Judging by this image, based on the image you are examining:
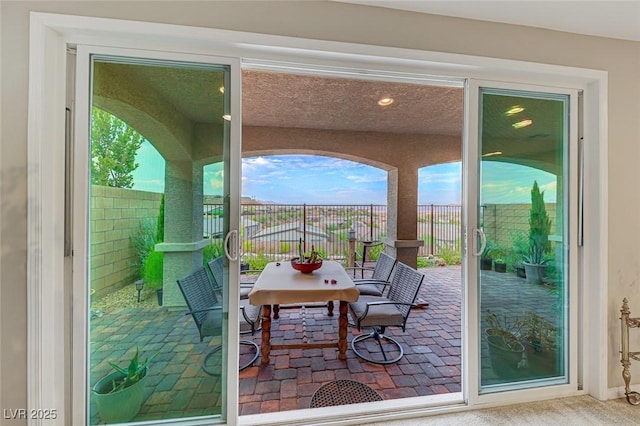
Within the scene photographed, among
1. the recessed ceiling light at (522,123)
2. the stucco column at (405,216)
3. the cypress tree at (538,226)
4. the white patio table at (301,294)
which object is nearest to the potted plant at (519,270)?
the cypress tree at (538,226)

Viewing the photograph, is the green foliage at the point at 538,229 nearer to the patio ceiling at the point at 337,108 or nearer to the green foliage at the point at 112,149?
the patio ceiling at the point at 337,108

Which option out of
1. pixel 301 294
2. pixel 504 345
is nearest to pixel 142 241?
pixel 301 294

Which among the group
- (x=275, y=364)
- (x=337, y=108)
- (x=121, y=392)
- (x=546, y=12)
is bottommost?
(x=275, y=364)

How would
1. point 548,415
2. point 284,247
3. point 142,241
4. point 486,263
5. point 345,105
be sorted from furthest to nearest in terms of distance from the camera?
point 284,247
point 345,105
point 486,263
point 548,415
point 142,241

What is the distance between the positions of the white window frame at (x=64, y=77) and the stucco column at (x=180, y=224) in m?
0.48

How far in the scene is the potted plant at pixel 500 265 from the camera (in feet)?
6.28

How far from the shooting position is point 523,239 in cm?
197

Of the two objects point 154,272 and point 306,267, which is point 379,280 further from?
point 154,272

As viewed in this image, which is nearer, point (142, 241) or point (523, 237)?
point (142, 241)

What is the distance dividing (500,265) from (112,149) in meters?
2.64

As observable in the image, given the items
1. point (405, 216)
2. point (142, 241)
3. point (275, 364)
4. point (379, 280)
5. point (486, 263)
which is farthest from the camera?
point (405, 216)

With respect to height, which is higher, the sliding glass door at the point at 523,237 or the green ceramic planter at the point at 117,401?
the sliding glass door at the point at 523,237

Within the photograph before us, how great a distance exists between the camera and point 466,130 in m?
1.84

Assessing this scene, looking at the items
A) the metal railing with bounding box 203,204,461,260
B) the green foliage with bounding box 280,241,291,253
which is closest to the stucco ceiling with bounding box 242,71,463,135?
the metal railing with bounding box 203,204,461,260
